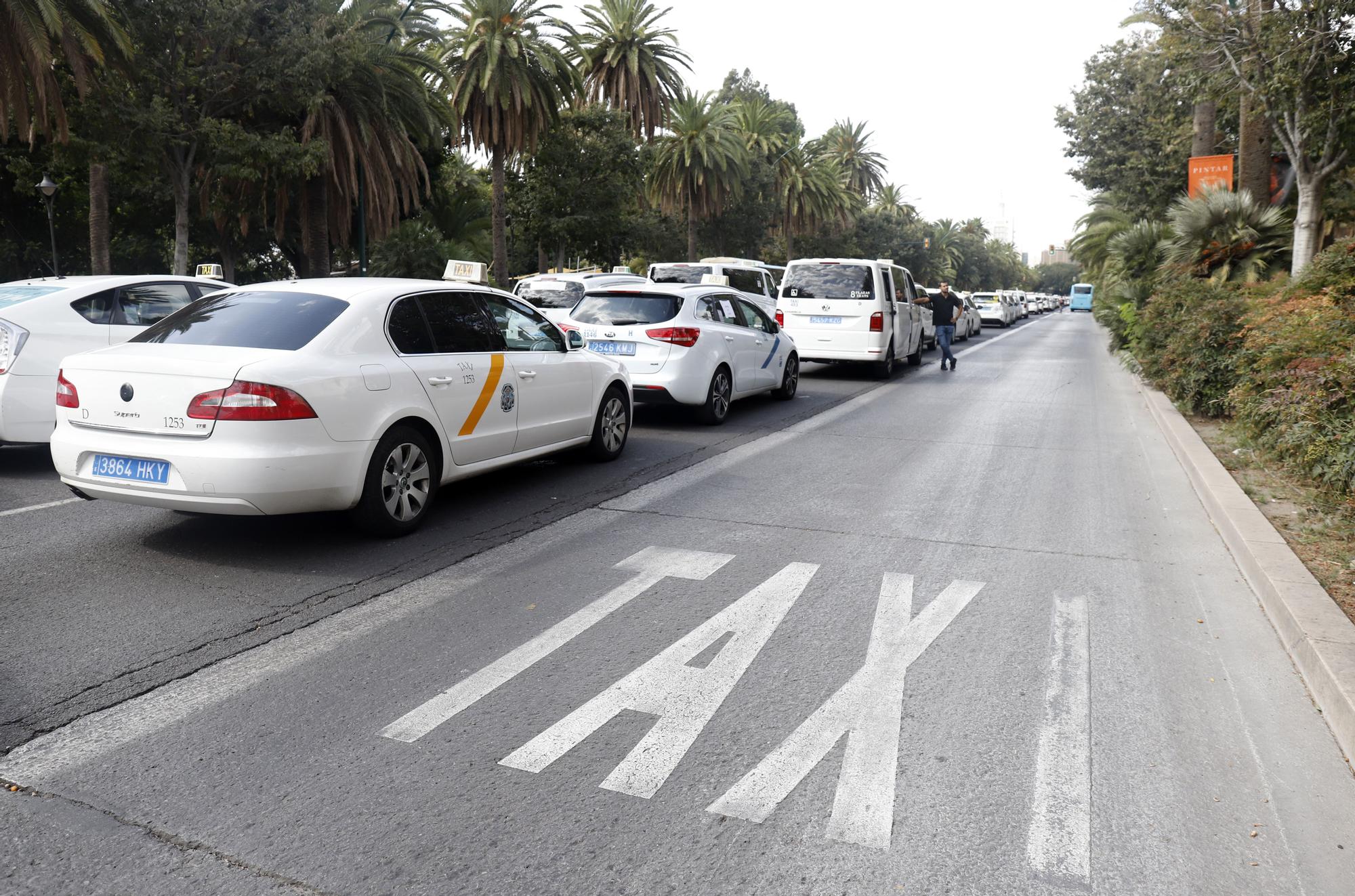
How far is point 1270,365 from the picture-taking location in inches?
348

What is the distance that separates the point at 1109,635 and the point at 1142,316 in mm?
12368

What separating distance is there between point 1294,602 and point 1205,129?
71.7 ft

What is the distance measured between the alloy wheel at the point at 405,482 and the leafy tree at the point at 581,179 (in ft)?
103

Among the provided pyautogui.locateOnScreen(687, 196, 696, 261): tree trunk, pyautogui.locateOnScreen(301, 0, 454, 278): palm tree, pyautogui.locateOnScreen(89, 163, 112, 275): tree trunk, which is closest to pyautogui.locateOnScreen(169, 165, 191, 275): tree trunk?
pyautogui.locateOnScreen(89, 163, 112, 275): tree trunk

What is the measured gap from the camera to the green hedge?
7.04 metres

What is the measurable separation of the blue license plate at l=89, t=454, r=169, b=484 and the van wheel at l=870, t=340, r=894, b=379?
1324cm

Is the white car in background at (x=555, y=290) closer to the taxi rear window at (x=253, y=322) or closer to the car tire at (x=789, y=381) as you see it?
the car tire at (x=789, y=381)

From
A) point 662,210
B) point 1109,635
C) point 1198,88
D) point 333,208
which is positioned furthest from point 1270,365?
point 662,210

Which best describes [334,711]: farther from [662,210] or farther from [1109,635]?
[662,210]

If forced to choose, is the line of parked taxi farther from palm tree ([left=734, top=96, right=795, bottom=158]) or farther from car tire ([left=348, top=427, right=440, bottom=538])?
palm tree ([left=734, top=96, right=795, bottom=158])

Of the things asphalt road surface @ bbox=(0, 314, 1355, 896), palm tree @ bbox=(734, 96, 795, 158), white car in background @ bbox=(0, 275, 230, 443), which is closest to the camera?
asphalt road surface @ bbox=(0, 314, 1355, 896)

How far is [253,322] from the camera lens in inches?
243

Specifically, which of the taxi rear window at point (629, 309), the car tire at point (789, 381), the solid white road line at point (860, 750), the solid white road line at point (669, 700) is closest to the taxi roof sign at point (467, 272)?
the taxi rear window at point (629, 309)

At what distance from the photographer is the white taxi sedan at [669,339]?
10953 millimetres
